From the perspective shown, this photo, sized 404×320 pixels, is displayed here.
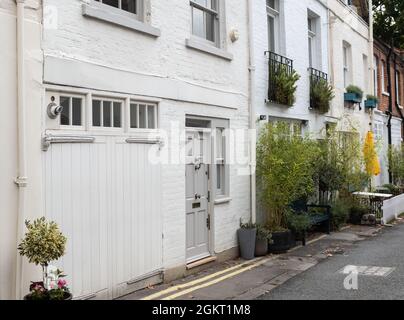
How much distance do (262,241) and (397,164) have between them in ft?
37.5

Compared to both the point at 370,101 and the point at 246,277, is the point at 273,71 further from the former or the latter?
the point at 370,101

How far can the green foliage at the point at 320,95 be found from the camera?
13617mm

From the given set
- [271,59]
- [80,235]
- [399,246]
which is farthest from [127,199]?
[399,246]

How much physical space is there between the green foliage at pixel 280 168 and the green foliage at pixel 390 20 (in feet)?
58.6

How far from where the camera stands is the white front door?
8477 mm

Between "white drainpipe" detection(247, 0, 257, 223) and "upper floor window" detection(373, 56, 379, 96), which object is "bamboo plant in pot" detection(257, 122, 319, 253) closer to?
"white drainpipe" detection(247, 0, 257, 223)

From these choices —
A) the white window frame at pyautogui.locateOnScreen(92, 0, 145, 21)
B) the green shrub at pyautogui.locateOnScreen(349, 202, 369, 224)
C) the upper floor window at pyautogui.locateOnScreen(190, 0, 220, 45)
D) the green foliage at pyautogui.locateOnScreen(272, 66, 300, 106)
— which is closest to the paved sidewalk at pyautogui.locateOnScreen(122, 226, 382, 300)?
the green shrub at pyautogui.locateOnScreen(349, 202, 369, 224)

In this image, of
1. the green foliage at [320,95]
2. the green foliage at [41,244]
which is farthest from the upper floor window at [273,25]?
the green foliage at [41,244]

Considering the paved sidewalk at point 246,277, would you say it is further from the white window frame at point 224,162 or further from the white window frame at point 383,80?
the white window frame at point 383,80

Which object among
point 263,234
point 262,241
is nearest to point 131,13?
point 263,234

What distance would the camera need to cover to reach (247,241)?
9578 mm

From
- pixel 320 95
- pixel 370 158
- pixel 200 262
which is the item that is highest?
pixel 320 95

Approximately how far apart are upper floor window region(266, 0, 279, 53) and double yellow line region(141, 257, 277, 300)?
532cm

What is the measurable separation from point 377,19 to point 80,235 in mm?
24645
